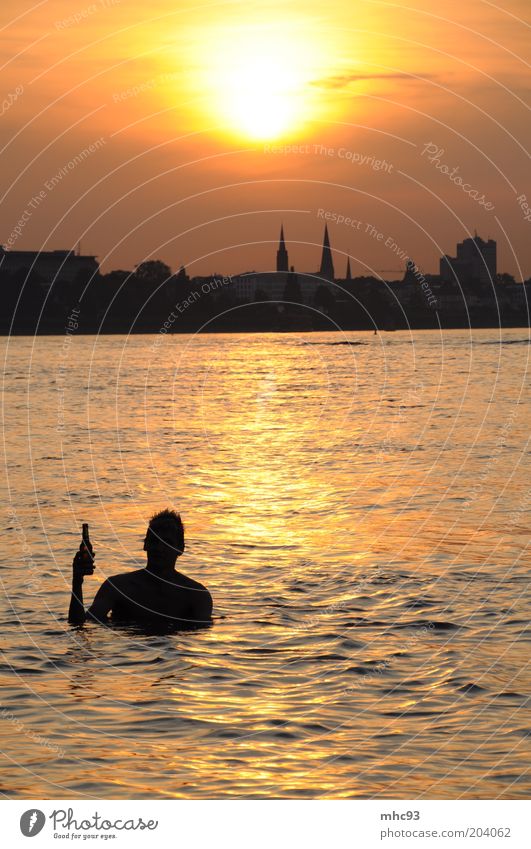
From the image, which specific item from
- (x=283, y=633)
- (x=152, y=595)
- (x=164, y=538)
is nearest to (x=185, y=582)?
(x=152, y=595)

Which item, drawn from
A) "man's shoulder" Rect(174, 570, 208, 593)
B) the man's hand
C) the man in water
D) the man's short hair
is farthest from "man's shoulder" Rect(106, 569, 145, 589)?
the man's short hair

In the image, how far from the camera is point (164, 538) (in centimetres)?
1736

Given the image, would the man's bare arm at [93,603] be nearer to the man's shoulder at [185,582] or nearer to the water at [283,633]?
the water at [283,633]

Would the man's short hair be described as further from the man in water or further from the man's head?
the man in water

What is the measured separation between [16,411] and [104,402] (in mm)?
11936

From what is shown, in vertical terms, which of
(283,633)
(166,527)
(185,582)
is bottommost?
(283,633)

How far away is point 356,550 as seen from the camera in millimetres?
27047

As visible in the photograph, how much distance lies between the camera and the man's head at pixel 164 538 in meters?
17.3

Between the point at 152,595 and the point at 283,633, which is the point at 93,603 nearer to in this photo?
the point at 152,595

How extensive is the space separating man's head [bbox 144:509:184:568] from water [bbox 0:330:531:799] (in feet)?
4.02

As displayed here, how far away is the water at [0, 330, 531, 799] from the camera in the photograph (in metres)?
13.5

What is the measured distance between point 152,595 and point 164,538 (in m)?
1.62

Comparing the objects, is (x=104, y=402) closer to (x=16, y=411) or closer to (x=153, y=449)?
(x=16, y=411)
